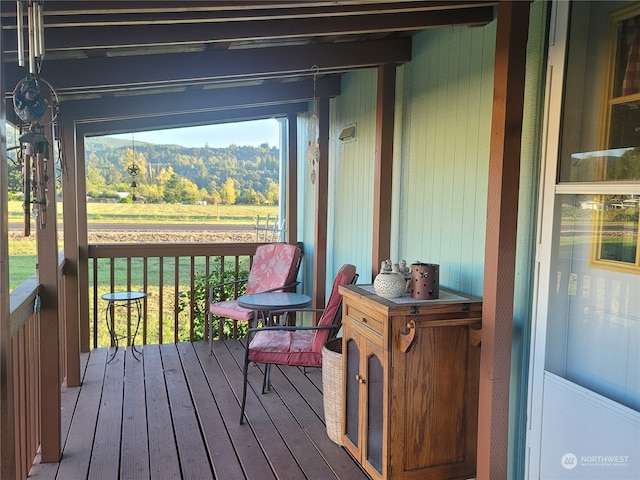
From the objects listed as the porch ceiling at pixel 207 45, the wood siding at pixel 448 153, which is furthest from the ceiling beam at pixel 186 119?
the wood siding at pixel 448 153

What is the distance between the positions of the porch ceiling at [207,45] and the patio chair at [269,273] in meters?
1.40

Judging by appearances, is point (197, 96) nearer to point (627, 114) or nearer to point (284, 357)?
point (284, 357)

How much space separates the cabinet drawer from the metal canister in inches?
8.5

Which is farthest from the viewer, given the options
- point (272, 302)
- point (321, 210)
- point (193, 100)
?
point (321, 210)

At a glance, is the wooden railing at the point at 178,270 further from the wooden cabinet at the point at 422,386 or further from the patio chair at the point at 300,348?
the wooden cabinet at the point at 422,386

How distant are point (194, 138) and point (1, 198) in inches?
202

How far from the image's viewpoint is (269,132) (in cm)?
621

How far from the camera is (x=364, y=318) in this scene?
8.11 ft

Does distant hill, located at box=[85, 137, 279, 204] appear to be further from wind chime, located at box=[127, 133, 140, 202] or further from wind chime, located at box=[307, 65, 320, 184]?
wind chime, located at box=[307, 65, 320, 184]

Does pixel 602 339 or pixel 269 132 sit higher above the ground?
pixel 269 132

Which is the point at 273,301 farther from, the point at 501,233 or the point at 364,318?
the point at 501,233

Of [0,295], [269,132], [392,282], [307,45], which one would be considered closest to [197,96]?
[307,45]

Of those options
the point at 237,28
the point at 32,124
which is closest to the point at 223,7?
the point at 237,28

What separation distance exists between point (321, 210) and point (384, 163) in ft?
4.02
